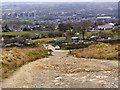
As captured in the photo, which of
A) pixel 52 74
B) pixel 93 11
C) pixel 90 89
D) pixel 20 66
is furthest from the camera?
pixel 93 11

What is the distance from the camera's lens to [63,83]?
24.0 feet

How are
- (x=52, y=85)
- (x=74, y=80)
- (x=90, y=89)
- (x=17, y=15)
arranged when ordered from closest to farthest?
(x=90, y=89)
(x=52, y=85)
(x=74, y=80)
(x=17, y=15)

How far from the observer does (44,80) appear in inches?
313

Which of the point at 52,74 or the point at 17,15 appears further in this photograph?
the point at 17,15

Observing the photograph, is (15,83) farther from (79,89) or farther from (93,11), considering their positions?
(93,11)

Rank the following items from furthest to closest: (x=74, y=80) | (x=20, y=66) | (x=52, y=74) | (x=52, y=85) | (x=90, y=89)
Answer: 1. (x=20, y=66)
2. (x=52, y=74)
3. (x=74, y=80)
4. (x=52, y=85)
5. (x=90, y=89)

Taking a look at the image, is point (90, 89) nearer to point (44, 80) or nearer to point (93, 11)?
point (44, 80)

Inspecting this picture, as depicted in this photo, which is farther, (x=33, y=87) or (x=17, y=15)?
(x=17, y=15)

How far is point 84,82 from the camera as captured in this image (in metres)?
7.38

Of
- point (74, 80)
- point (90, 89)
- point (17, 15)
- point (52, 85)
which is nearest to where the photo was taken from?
point (90, 89)


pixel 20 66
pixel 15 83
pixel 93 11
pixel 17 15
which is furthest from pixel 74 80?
pixel 93 11

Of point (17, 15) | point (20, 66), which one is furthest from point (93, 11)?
point (20, 66)

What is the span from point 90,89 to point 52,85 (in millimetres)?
1394

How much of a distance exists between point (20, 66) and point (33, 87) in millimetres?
3753
